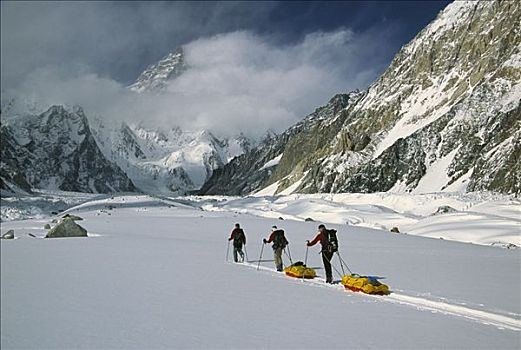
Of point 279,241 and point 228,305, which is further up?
point 279,241

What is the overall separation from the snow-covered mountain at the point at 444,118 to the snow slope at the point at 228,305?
6342cm

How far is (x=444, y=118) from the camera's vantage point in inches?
4092

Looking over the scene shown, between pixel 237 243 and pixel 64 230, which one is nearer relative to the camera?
pixel 237 243

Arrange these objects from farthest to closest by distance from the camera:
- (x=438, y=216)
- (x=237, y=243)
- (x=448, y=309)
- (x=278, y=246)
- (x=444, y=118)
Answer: (x=444, y=118)
(x=438, y=216)
(x=237, y=243)
(x=278, y=246)
(x=448, y=309)

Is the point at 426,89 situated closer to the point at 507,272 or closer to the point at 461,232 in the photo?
the point at 461,232

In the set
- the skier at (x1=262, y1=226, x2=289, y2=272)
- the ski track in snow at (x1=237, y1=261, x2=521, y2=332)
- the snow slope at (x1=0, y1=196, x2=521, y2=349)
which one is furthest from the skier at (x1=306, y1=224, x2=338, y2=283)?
the skier at (x1=262, y1=226, x2=289, y2=272)

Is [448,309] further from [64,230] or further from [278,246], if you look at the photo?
[64,230]

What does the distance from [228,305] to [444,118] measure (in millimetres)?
103449

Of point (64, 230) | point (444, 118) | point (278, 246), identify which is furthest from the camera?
point (444, 118)

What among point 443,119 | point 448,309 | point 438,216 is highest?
point 443,119

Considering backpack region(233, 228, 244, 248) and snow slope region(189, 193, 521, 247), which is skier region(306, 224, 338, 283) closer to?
backpack region(233, 228, 244, 248)

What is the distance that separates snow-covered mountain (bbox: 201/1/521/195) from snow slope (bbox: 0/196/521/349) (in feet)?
208

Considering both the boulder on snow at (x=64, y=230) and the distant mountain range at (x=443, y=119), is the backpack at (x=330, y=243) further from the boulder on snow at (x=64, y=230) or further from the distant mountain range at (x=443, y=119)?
the distant mountain range at (x=443, y=119)

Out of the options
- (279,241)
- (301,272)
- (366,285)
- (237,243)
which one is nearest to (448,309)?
(366,285)
